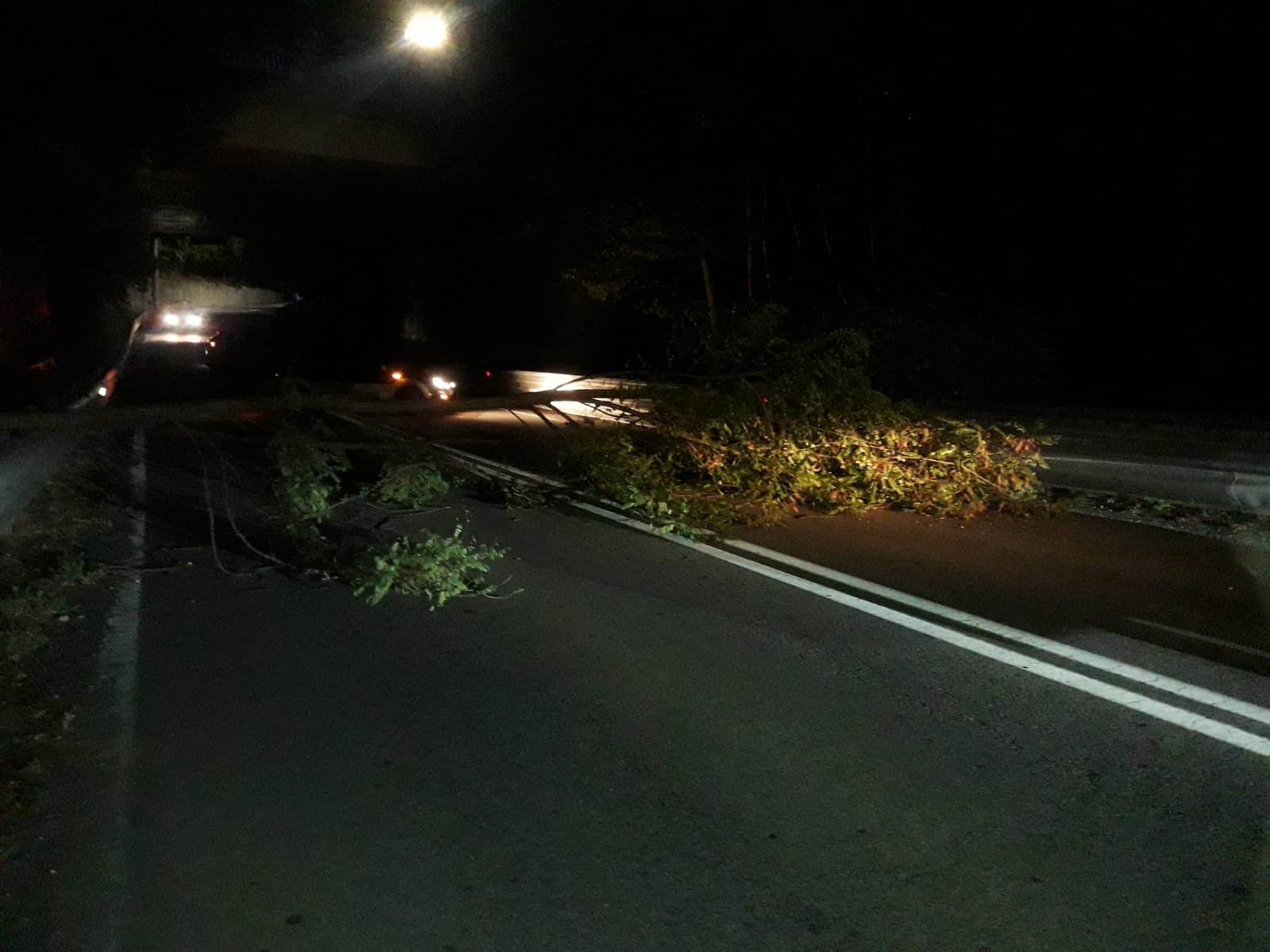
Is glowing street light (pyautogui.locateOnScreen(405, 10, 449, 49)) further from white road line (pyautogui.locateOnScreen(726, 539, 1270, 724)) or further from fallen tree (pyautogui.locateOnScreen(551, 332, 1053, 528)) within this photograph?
white road line (pyautogui.locateOnScreen(726, 539, 1270, 724))

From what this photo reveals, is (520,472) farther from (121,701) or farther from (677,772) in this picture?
(677,772)

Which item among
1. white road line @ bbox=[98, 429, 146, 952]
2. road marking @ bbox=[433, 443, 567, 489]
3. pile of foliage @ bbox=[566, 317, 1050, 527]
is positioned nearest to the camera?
white road line @ bbox=[98, 429, 146, 952]

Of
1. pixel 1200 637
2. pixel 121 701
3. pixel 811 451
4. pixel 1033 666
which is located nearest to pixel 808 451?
pixel 811 451

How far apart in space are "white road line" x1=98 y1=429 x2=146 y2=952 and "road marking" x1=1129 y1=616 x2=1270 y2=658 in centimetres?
563

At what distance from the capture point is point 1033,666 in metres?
6.02

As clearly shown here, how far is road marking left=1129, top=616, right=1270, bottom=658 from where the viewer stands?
6188 mm

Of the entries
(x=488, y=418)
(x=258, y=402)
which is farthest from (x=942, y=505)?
(x=488, y=418)

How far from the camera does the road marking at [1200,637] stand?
20.3 ft

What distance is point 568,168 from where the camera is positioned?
2062cm

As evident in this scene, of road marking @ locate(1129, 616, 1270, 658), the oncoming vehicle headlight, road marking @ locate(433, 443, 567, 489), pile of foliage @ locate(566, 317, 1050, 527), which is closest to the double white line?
road marking @ locate(1129, 616, 1270, 658)

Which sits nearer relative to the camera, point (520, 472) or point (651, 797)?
point (651, 797)

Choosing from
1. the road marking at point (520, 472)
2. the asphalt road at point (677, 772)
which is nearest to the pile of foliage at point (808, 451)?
the road marking at point (520, 472)

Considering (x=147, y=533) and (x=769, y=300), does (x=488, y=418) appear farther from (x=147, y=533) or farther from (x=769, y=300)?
(x=147, y=533)

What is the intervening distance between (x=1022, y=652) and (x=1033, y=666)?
0.78ft
